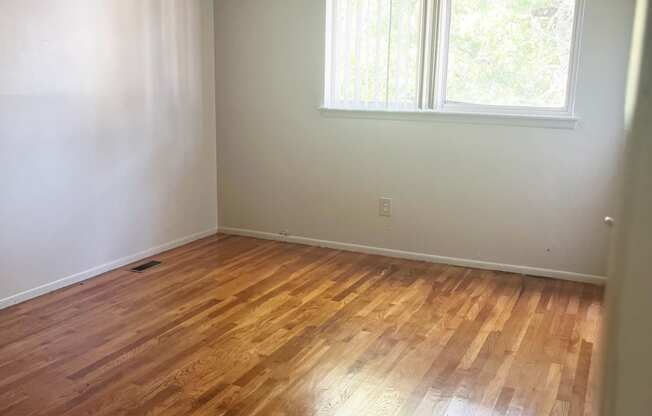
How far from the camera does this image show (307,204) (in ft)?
14.0

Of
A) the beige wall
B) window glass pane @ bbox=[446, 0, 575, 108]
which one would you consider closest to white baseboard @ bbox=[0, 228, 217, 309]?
window glass pane @ bbox=[446, 0, 575, 108]

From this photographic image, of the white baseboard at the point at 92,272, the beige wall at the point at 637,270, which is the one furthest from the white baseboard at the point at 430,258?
the beige wall at the point at 637,270

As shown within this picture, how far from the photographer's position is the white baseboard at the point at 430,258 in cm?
356

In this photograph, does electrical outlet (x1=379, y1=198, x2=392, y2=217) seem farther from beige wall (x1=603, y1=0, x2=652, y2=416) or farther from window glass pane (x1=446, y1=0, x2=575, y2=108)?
beige wall (x1=603, y1=0, x2=652, y2=416)

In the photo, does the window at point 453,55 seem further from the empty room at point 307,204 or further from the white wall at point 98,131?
the white wall at point 98,131

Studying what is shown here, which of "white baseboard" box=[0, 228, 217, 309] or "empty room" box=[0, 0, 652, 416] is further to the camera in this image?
"white baseboard" box=[0, 228, 217, 309]

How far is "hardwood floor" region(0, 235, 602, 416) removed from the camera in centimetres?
214

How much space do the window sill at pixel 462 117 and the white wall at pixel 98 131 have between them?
1.07m

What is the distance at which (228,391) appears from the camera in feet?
7.19

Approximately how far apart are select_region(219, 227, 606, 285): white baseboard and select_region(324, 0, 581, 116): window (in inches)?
38.6

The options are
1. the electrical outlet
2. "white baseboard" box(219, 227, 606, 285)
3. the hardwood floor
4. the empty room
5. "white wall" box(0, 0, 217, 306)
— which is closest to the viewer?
the hardwood floor

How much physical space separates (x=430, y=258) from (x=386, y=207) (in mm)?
460

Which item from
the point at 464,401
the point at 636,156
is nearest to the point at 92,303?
the point at 464,401

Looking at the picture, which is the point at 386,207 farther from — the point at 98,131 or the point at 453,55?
the point at 98,131
